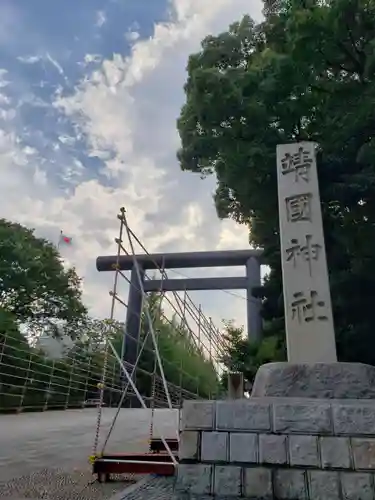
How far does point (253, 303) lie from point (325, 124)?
3.48 m

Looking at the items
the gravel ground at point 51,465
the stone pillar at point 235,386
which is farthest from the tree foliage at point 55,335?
the stone pillar at point 235,386

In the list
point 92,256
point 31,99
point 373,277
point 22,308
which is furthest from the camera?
point 22,308

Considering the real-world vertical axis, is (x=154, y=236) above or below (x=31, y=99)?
below

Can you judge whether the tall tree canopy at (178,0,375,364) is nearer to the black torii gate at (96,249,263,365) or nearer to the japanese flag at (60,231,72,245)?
the black torii gate at (96,249,263,365)

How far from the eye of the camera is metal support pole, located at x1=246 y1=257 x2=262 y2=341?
633 centimetres

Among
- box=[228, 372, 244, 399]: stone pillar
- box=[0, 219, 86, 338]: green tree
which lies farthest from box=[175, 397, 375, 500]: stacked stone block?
box=[0, 219, 86, 338]: green tree

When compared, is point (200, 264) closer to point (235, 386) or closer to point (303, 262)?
point (303, 262)

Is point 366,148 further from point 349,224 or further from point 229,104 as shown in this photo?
point 229,104

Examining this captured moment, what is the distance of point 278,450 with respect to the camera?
121 centimetres

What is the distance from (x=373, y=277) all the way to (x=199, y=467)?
8.95 ft

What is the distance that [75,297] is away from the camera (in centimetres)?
1081

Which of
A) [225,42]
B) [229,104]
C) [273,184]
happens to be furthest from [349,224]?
[225,42]

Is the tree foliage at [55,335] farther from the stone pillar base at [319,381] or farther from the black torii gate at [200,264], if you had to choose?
the stone pillar base at [319,381]

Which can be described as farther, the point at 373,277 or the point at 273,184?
the point at 273,184
